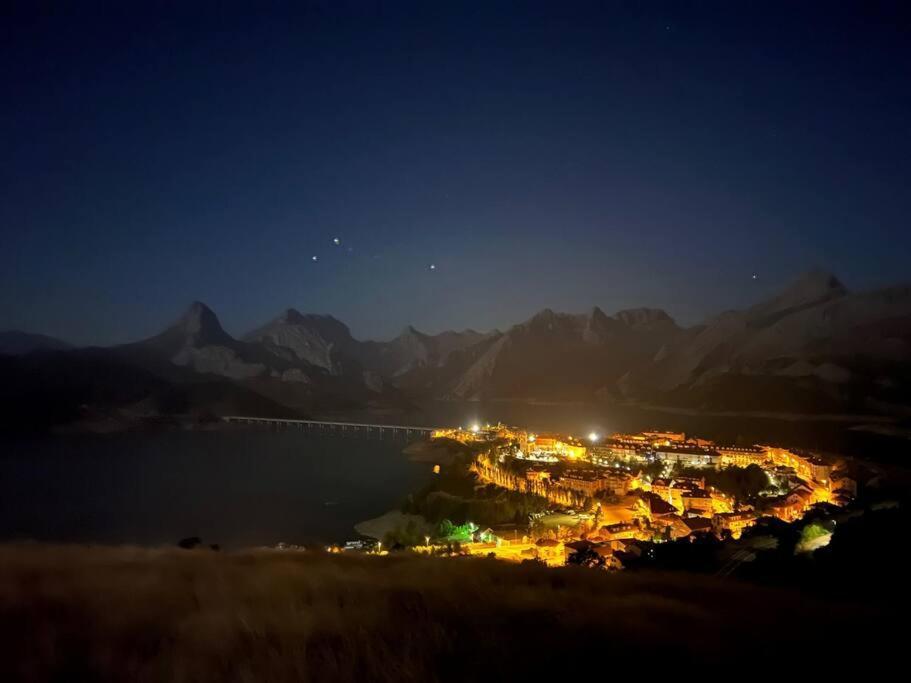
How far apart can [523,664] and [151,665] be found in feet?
4.81

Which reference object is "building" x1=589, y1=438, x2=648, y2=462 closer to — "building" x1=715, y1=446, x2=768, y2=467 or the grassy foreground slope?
"building" x1=715, y1=446, x2=768, y2=467

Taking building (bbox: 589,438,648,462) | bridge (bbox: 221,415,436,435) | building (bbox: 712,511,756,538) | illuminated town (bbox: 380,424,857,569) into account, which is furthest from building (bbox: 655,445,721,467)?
bridge (bbox: 221,415,436,435)

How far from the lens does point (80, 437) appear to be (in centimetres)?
6103

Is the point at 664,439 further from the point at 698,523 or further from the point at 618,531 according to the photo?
the point at 618,531

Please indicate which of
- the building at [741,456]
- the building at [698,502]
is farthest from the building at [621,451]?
the building at [698,502]

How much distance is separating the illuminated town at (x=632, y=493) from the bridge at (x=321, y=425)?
24.7m

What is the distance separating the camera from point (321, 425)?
250ft

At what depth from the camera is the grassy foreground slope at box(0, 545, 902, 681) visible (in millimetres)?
2297

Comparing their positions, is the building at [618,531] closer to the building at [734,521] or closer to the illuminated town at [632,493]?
the illuminated town at [632,493]

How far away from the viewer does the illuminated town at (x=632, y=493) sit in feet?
56.8

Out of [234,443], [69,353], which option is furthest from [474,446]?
[69,353]

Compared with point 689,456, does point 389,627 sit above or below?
above

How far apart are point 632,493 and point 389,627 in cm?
2475

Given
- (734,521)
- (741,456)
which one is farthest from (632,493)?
(741,456)
